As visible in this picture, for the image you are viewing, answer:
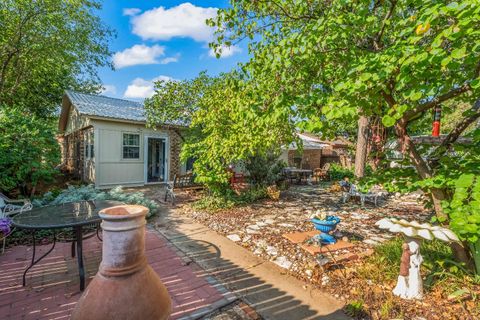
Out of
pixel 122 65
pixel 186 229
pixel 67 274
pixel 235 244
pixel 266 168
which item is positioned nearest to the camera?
pixel 67 274

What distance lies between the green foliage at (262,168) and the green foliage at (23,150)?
6286 mm

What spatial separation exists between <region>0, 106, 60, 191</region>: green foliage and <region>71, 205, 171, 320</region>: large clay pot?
7295mm

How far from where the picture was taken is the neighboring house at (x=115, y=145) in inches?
403

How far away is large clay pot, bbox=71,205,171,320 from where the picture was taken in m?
1.13

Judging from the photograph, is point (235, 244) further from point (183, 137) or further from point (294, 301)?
point (183, 137)

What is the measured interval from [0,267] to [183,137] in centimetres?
934

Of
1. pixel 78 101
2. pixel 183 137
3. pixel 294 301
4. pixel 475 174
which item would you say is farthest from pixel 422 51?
pixel 78 101

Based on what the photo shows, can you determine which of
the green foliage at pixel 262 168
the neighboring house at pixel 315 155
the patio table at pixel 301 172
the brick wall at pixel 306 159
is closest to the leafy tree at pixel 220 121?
the green foliage at pixel 262 168

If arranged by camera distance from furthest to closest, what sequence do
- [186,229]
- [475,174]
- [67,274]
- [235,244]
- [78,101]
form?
1. [78,101]
2. [186,229]
3. [235,244]
4. [67,274]
5. [475,174]

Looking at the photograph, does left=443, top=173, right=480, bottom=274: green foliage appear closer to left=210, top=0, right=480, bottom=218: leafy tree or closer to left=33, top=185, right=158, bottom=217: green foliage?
left=210, top=0, right=480, bottom=218: leafy tree

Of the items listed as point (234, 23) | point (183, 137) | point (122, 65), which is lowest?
point (183, 137)

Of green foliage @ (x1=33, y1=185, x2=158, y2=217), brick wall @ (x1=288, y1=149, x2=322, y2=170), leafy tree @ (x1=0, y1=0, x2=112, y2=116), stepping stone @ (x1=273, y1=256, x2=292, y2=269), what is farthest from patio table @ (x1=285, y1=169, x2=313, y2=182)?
leafy tree @ (x1=0, y1=0, x2=112, y2=116)

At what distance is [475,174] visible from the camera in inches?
106

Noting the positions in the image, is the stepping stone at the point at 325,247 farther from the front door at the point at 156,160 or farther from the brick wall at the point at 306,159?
the brick wall at the point at 306,159
